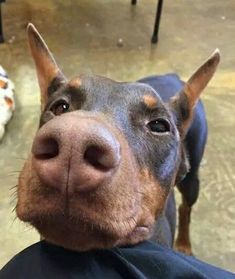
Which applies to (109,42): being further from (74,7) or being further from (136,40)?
(74,7)

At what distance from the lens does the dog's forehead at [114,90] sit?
5.63 ft

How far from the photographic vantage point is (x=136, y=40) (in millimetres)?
4266

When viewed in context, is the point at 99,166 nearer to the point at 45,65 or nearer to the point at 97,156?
the point at 97,156

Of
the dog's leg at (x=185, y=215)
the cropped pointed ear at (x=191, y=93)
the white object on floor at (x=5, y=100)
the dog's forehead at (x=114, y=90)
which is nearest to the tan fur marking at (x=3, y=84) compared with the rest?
the white object on floor at (x=5, y=100)

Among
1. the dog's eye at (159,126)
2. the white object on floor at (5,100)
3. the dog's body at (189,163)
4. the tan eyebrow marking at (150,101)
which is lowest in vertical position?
the white object on floor at (5,100)

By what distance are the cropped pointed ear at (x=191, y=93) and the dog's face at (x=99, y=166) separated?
267 mm

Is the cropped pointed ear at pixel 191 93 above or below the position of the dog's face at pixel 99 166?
below

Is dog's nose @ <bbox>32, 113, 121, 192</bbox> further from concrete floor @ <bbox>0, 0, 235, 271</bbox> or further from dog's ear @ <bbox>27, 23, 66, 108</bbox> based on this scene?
concrete floor @ <bbox>0, 0, 235, 271</bbox>

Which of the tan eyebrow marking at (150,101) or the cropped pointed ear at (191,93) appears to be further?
the cropped pointed ear at (191,93)

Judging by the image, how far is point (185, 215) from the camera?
2.91 m

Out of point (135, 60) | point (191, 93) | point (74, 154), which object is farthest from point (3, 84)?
point (74, 154)

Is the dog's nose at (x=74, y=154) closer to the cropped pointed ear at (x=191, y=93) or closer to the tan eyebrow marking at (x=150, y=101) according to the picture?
the tan eyebrow marking at (x=150, y=101)

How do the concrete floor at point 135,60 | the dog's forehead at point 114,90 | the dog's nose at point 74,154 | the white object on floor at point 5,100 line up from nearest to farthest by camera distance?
the dog's nose at point 74,154, the dog's forehead at point 114,90, the concrete floor at point 135,60, the white object on floor at point 5,100

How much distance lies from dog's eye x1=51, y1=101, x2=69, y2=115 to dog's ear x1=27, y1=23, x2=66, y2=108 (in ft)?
0.93
